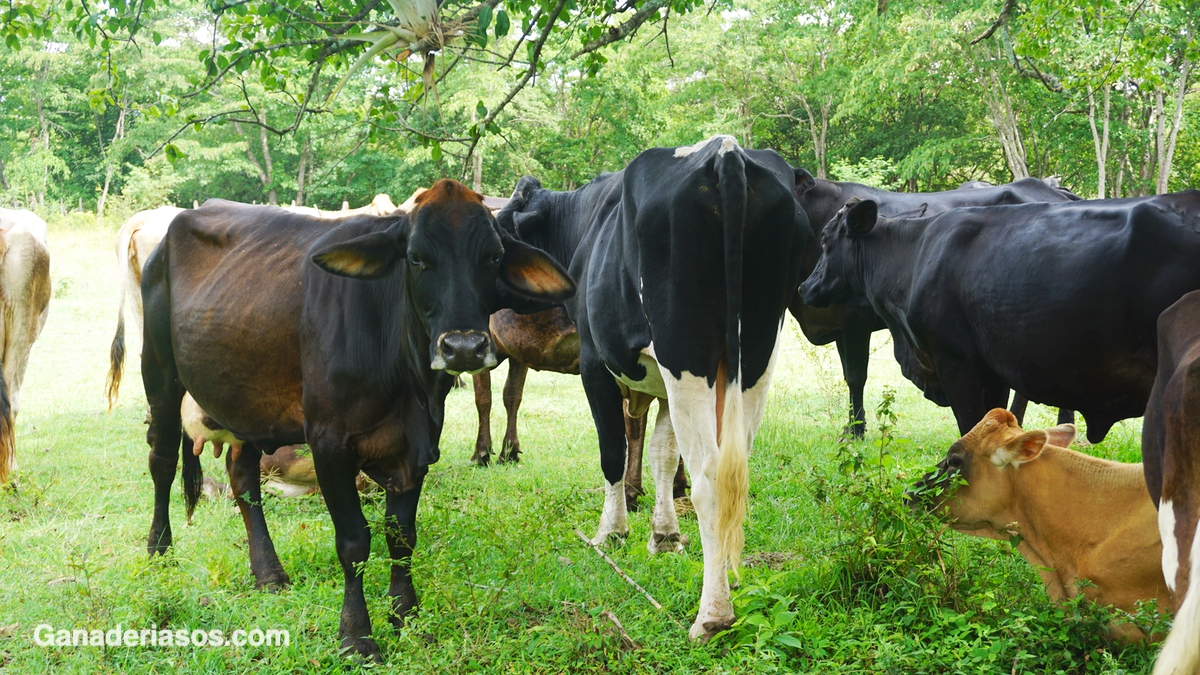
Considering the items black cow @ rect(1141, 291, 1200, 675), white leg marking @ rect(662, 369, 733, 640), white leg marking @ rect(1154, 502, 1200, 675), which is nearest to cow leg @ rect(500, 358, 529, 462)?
white leg marking @ rect(662, 369, 733, 640)

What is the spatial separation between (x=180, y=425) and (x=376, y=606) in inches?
77.6

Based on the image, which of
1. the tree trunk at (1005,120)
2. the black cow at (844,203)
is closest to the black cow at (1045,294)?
the black cow at (844,203)

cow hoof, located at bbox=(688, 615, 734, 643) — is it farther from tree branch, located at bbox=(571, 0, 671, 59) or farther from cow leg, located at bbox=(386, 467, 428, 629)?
tree branch, located at bbox=(571, 0, 671, 59)

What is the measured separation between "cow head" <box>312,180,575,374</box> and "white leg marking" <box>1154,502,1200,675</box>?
2.34m

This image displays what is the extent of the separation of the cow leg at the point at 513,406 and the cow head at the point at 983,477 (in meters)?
4.14

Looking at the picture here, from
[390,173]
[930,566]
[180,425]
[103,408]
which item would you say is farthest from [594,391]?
[390,173]

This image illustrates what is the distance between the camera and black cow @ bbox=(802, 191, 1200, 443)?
4.35 meters

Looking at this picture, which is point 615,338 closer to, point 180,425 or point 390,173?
point 180,425

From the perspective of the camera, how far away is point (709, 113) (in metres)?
30.5

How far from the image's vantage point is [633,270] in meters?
4.29

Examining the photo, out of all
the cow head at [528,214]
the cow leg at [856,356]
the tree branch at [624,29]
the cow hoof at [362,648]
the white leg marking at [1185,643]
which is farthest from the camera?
the cow leg at [856,356]

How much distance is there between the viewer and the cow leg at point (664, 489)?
513 centimetres

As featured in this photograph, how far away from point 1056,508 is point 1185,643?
6.55 ft

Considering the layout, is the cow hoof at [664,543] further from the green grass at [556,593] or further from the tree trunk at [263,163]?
the tree trunk at [263,163]
